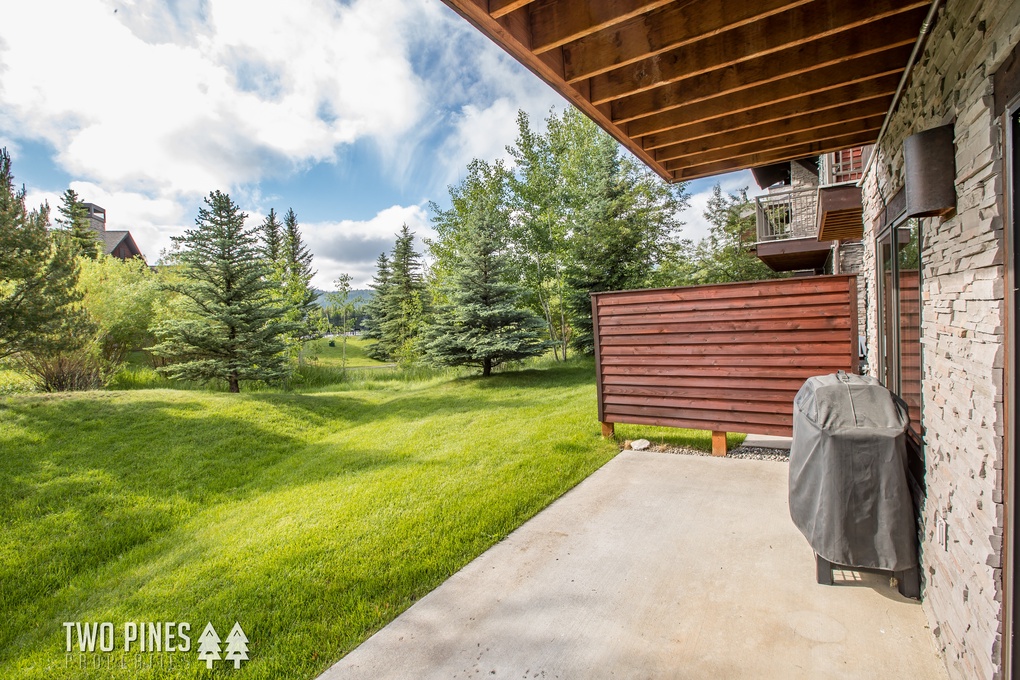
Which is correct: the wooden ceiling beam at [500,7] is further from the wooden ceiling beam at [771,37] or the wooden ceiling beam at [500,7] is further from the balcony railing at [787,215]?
the balcony railing at [787,215]

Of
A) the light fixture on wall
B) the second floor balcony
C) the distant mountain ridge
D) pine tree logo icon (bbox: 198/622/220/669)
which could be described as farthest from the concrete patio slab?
the distant mountain ridge

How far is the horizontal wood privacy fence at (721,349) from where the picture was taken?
4125 millimetres

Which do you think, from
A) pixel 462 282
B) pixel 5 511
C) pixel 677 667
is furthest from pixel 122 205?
pixel 677 667

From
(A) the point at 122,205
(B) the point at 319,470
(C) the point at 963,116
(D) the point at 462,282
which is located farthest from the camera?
(A) the point at 122,205

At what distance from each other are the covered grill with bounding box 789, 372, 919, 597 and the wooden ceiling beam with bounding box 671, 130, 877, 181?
205 cm

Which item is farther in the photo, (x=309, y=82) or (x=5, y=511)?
(x=309, y=82)

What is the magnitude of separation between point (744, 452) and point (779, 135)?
10.2 feet

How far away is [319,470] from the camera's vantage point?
5230 mm

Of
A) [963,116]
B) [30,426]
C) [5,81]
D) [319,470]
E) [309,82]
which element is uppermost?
[309,82]

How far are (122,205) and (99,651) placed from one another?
122 feet

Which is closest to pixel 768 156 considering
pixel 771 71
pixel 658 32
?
pixel 771 71

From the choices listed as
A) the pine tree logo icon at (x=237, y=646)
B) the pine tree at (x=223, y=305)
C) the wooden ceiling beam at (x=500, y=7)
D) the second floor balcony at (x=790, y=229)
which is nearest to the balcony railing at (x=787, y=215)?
the second floor balcony at (x=790, y=229)

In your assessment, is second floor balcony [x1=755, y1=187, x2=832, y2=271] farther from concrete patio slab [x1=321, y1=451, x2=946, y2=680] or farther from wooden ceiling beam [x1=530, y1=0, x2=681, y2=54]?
wooden ceiling beam [x1=530, y1=0, x2=681, y2=54]

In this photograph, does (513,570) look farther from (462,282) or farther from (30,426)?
(462,282)
